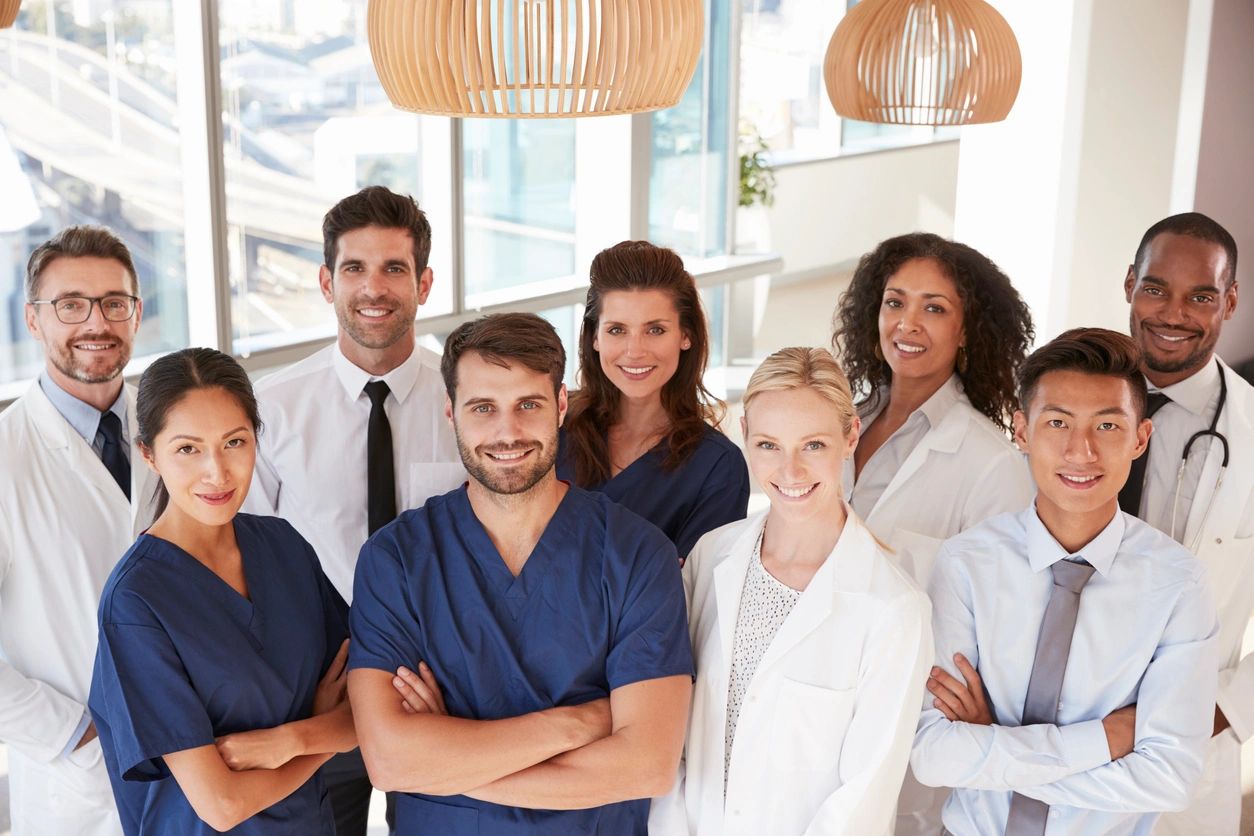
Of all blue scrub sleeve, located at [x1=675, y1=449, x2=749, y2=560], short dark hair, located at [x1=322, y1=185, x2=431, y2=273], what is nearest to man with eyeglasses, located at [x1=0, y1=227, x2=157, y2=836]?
short dark hair, located at [x1=322, y1=185, x2=431, y2=273]

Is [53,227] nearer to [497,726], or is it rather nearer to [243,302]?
[243,302]

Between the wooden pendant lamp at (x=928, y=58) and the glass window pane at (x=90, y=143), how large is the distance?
7.99ft

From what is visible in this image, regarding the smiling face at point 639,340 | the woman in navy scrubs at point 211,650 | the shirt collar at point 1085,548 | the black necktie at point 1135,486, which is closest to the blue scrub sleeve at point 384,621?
the woman in navy scrubs at point 211,650

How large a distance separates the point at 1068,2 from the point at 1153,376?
3906mm

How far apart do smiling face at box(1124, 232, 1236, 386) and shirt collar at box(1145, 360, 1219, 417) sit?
0.06ft

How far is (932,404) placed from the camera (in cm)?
272

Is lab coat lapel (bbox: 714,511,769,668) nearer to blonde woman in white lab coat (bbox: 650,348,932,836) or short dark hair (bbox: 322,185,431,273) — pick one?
blonde woman in white lab coat (bbox: 650,348,932,836)

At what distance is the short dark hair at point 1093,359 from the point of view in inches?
88.7

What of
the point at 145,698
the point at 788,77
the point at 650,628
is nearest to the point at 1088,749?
the point at 650,628

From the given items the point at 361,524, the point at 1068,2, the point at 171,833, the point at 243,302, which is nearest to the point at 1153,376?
the point at 361,524

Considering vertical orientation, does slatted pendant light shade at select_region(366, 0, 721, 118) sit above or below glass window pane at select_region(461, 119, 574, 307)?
above

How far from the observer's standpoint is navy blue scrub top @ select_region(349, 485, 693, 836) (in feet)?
6.79

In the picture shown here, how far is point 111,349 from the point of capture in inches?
98.0

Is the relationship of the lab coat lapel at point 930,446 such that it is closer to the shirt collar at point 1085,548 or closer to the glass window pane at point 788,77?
the shirt collar at point 1085,548
